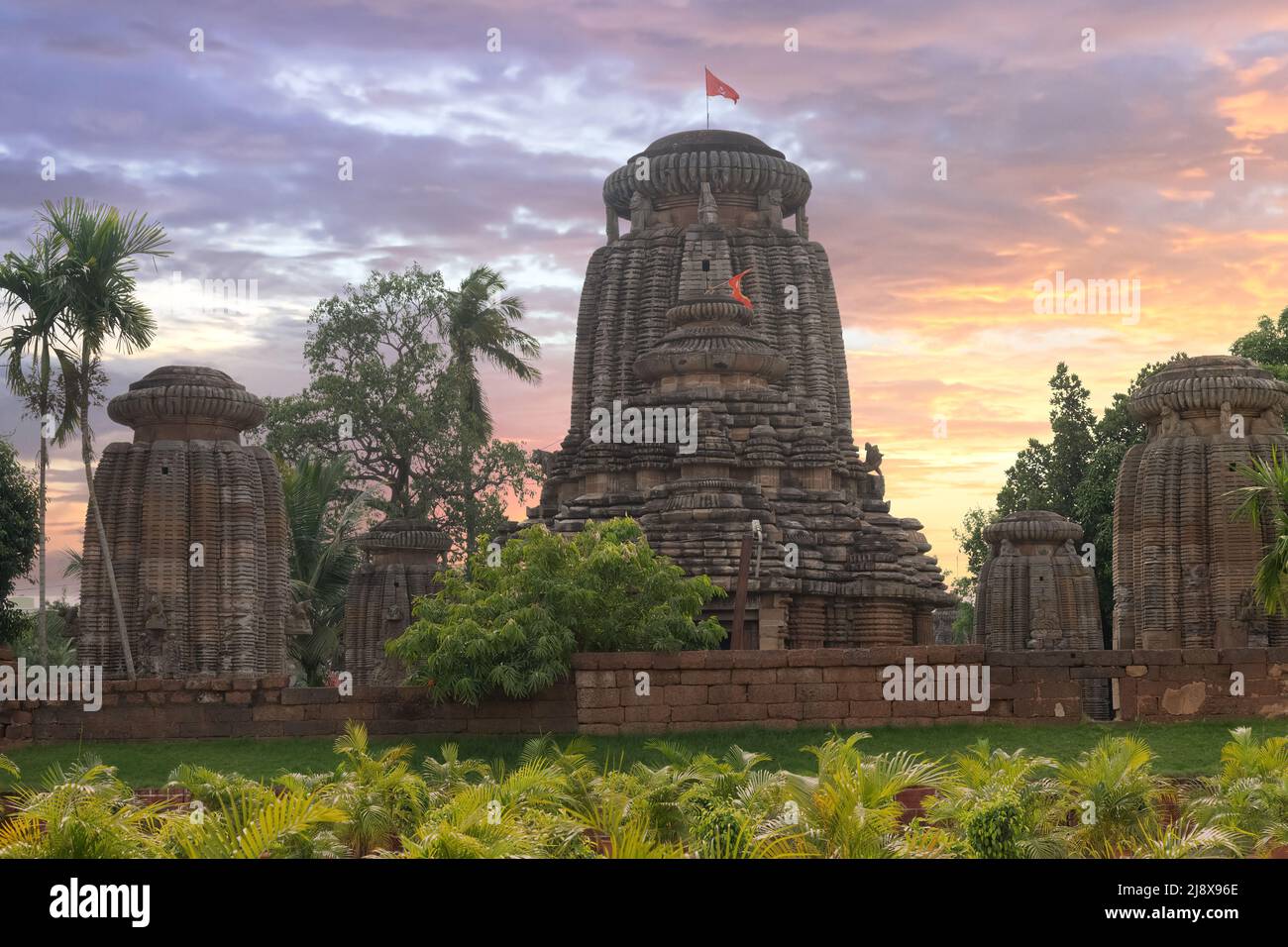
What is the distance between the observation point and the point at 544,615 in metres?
28.4

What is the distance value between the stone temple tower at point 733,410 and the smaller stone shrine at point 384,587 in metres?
3.70

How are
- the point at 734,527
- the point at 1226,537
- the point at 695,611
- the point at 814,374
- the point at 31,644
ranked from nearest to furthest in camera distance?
1. the point at 695,611
2. the point at 1226,537
3. the point at 734,527
4. the point at 814,374
5. the point at 31,644

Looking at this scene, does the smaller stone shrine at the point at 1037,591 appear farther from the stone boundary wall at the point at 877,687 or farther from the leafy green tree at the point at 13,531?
the leafy green tree at the point at 13,531

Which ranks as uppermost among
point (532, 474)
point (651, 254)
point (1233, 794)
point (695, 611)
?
point (651, 254)

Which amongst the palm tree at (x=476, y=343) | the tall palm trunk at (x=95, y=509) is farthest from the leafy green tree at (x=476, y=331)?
the tall palm trunk at (x=95, y=509)

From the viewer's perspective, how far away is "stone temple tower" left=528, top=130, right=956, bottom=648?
46.2 metres

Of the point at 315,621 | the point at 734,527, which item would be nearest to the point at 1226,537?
the point at 734,527

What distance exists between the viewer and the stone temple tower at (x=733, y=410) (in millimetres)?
46188

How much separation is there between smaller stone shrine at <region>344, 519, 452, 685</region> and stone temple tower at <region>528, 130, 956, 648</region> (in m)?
3.70

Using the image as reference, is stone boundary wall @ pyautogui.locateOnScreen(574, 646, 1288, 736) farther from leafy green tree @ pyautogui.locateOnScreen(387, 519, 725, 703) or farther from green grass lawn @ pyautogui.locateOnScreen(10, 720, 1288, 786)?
leafy green tree @ pyautogui.locateOnScreen(387, 519, 725, 703)

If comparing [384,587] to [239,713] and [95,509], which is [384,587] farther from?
[239,713]
